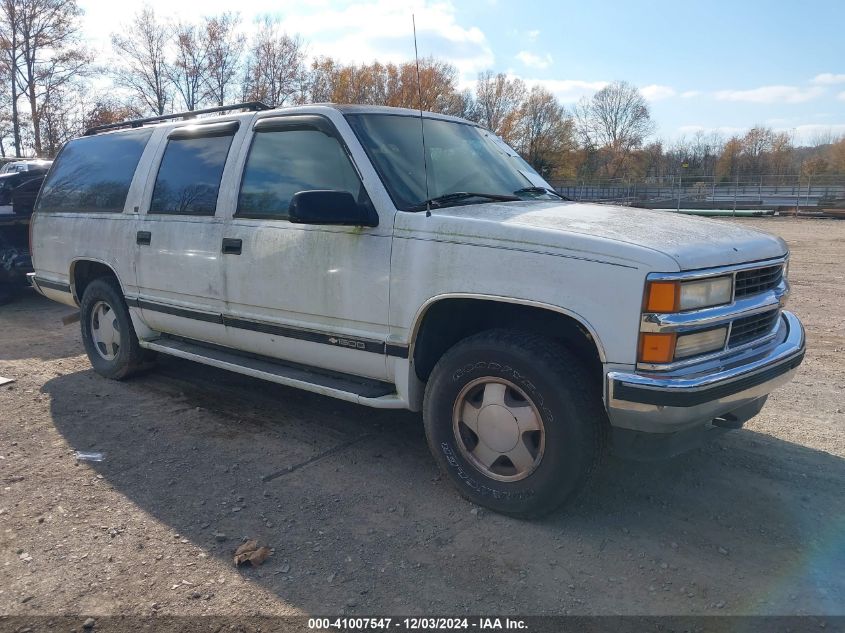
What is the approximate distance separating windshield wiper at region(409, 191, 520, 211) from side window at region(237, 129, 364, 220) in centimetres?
37

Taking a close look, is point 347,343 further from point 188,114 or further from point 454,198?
point 188,114

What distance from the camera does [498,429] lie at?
3.33 metres

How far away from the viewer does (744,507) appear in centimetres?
343

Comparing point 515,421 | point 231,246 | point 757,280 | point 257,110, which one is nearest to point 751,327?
point 757,280

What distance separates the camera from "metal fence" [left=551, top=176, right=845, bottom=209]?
135 feet

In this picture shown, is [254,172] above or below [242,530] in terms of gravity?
above

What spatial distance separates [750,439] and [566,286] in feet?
7.11

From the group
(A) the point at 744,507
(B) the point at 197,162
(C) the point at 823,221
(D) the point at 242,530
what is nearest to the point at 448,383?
(D) the point at 242,530

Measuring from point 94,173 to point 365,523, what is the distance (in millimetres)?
4098

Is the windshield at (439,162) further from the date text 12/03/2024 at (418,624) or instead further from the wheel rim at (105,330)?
the wheel rim at (105,330)

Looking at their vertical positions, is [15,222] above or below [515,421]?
above

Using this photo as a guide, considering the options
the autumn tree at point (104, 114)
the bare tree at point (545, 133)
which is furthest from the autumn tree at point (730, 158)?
the autumn tree at point (104, 114)

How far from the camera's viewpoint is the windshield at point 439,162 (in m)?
3.77

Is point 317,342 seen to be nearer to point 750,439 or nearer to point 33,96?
point 750,439
